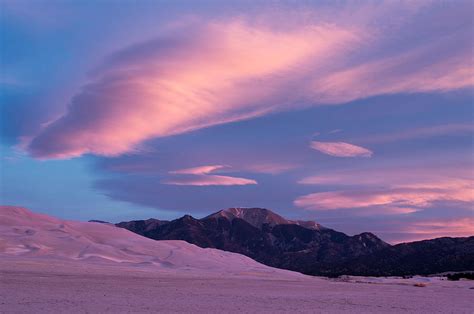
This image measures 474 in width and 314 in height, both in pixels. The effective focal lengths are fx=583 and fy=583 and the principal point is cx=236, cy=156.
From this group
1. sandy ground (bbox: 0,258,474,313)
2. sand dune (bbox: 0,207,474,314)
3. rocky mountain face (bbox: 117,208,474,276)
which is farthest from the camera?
rocky mountain face (bbox: 117,208,474,276)

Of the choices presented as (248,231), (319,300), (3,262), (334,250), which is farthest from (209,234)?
(319,300)

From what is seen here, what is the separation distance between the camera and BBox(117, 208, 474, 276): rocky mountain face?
103m

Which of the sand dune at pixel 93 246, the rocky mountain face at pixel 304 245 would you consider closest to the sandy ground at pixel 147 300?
the sand dune at pixel 93 246

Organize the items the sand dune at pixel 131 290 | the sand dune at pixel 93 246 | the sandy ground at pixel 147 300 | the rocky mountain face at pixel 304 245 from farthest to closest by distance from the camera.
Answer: the rocky mountain face at pixel 304 245, the sand dune at pixel 93 246, the sand dune at pixel 131 290, the sandy ground at pixel 147 300

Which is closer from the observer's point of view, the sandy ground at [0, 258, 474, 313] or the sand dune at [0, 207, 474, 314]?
the sandy ground at [0, 258, 474, 313]

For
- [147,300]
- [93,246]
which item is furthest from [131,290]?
[93,246]

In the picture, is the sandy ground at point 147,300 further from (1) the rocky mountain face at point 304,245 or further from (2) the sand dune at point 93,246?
(1) the rocky mountain face at point 304,245

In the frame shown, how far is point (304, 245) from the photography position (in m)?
170

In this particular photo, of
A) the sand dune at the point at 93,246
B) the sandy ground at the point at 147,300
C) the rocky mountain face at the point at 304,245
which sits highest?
the rocky mountain face at the point at 304,245

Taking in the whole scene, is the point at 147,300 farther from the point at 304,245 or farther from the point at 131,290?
the point at 304,245

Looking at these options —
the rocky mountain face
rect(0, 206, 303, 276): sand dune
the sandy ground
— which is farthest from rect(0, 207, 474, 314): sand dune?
the rocky mountain face

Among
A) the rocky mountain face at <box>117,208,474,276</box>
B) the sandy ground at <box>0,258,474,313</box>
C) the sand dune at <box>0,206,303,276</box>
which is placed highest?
the rocky mountain face at <box>117,208,474,276</box>

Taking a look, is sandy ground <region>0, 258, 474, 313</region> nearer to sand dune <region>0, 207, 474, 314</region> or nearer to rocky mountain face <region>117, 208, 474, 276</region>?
sand dune <region>0, 207, 474, 314</region>

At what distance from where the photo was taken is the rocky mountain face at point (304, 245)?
102750mm
